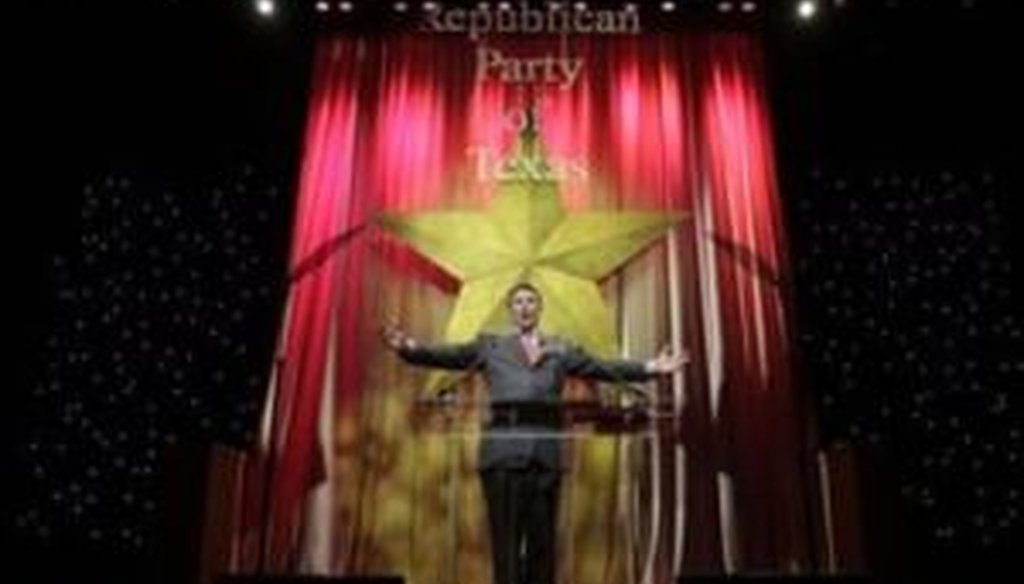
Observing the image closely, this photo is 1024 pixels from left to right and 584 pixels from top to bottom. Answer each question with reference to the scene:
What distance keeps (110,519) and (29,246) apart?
1.56 metres

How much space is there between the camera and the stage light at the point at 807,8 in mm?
6785

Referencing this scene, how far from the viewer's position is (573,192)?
273 inches

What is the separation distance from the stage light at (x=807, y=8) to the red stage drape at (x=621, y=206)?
17.5 inches

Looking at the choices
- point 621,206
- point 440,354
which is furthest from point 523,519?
point 621,206

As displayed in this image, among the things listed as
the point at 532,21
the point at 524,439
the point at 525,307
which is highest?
the point at 532,21

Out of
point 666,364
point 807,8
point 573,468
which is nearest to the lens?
point 666,364

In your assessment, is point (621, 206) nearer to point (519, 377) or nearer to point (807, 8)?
point (807, 8)

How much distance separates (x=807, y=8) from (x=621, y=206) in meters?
1.45

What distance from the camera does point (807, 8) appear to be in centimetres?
679

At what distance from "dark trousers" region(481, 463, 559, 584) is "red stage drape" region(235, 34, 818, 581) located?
1.06 metres

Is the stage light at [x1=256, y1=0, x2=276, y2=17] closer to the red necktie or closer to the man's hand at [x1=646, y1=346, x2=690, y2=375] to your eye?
the red necktie

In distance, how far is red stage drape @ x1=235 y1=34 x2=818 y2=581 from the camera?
6324 millimetres

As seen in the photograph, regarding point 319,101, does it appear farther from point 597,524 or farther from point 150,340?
point 597,524

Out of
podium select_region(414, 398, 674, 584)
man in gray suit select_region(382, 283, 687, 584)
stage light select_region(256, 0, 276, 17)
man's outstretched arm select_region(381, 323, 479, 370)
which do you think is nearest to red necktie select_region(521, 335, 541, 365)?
man in gray suit select_region(382, 283, 687, 584)
